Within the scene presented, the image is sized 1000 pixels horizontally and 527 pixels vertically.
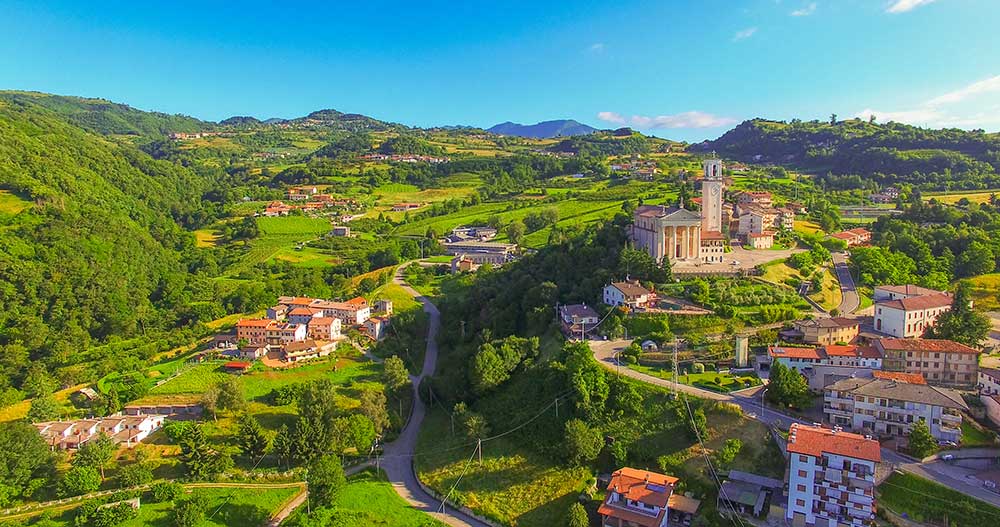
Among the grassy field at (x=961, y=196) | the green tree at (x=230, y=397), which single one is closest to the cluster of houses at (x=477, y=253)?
the green tree at (x=230, y=397)

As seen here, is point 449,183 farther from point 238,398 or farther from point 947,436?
point 947,436

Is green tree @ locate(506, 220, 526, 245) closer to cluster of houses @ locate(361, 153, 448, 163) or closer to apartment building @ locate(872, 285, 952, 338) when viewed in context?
apartment building @ locate(872, 285, 952, 338)

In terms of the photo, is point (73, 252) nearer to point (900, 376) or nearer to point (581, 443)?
point (581, 443)

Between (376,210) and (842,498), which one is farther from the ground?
(376,210)

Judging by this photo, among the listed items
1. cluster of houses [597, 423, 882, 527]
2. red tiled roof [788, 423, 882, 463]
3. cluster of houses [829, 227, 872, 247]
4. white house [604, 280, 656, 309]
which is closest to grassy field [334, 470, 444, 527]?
cluster of houses [597, 423, 882, 527]

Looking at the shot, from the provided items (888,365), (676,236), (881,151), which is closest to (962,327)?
(888,365)

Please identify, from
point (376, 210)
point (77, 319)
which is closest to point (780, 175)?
point (376, 210)
